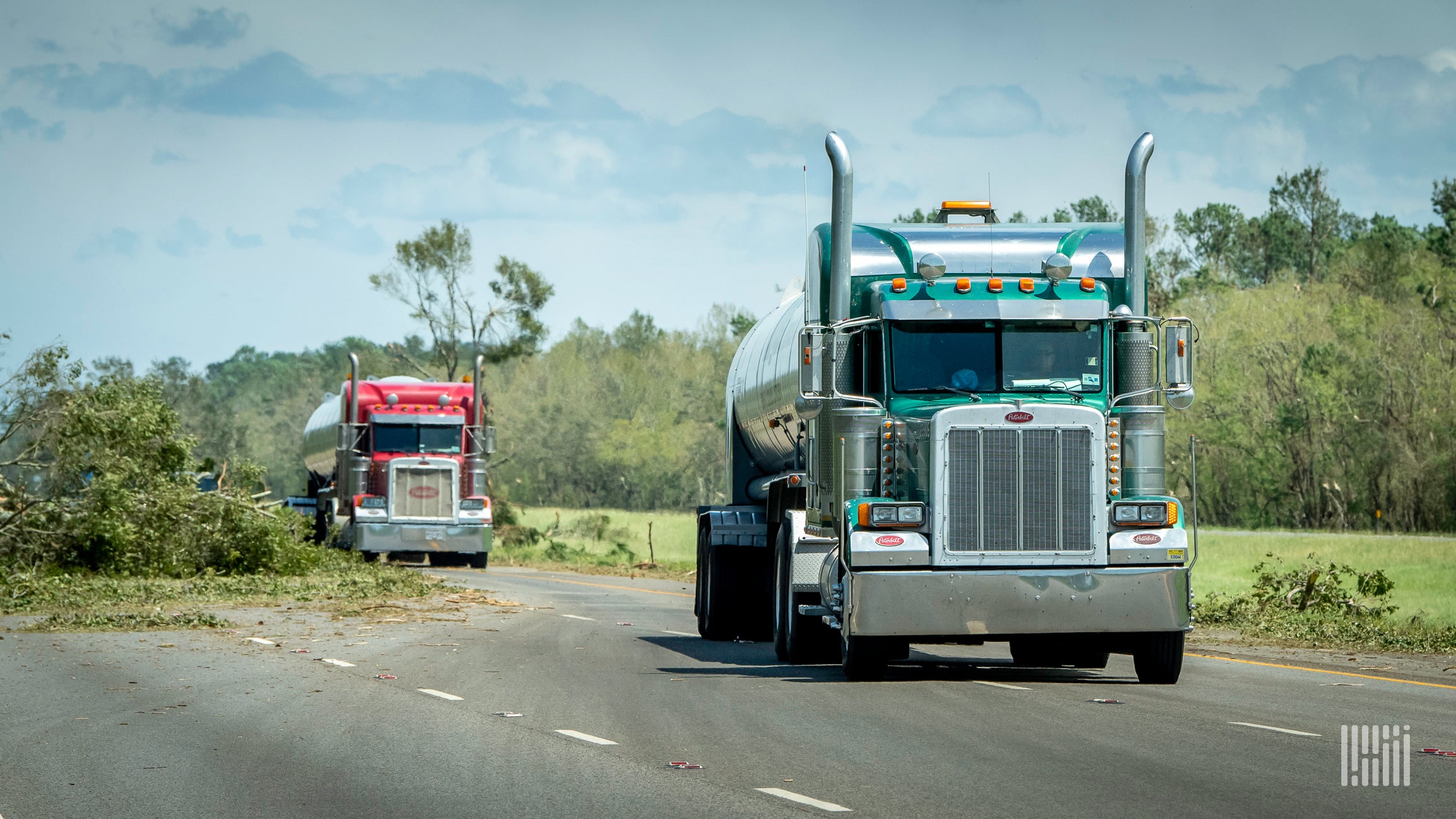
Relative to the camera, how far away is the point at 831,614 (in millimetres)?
14242

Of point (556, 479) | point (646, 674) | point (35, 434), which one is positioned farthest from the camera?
point (556, 479)

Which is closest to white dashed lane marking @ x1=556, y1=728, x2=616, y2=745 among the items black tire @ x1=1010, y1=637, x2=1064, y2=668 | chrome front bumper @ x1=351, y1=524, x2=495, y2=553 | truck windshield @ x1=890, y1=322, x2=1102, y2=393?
truck windshield @ x1=890, y1=322, x2=1102, y2=393

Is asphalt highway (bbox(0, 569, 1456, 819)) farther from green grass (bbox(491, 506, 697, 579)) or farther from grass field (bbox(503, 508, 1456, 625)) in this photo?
green grass (bbox(491, 506, 697, 579))

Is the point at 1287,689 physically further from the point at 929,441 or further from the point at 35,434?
the point at 35,434

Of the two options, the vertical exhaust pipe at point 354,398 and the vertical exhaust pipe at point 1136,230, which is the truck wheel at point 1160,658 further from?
the vertical exhaust pipe at point 354,398

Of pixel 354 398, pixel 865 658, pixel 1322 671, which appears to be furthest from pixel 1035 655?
pixel 354 398

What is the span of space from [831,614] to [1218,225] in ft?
302

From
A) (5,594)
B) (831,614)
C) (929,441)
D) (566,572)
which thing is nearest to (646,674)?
(831,614)

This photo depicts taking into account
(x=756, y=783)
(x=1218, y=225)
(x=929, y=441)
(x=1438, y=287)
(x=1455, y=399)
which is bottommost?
(x=756, y=783)

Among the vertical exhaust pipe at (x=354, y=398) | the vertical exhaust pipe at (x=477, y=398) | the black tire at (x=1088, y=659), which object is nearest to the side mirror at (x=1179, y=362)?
the black tire at (x=1088, y=659)

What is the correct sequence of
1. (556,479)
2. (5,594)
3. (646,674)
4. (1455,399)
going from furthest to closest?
(556,479) → (1455,399) → (5,594) → (646,674)

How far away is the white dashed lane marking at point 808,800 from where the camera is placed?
26.1 ft

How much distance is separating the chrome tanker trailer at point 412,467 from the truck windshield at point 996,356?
2353 centimetres

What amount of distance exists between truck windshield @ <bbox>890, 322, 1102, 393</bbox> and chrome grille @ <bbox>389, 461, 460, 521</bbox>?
77.6 feet
